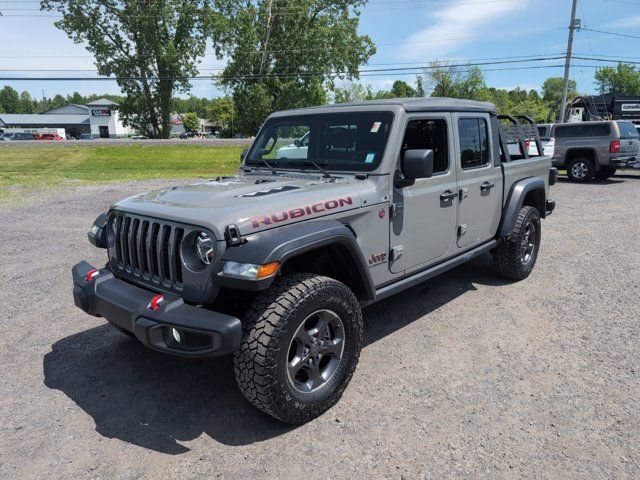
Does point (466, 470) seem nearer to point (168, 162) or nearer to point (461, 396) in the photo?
point (461, 396)

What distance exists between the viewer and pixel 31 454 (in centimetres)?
275

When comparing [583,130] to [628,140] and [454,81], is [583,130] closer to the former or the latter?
[628,140]

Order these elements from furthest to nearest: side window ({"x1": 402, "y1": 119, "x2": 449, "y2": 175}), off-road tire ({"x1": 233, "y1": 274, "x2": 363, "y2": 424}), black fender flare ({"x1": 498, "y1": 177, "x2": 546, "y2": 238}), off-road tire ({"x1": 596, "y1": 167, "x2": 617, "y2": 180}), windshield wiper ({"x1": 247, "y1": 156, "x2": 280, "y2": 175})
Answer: off-road tire ({"x1": 596, "y1": 167, "x2": 617, "y2": 180}) → black fender flare ({"x1": 498, "y1": 177, "x2": 546, "y2": 238}) → windshield wiper ({"x1": 247, "y1": 156, "x2": 280, "y2": 175}) → side window ({"x1": 402, "y1": 119, "x2": 449, "y2": 175}) → off-road tire ({"x1": 233, "y1": 274, "x2": 363, "y2": 424})

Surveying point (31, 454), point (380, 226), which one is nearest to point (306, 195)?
point (380, 226)

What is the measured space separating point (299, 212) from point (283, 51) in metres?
43.2

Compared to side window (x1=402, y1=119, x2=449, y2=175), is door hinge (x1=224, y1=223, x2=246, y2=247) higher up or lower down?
lower down

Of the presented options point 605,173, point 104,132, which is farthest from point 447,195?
point 104,132

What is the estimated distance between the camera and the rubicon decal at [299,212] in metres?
2.83

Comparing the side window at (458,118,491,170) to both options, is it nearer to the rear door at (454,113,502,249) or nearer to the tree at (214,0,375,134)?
the rear door at (454,113,502,249)

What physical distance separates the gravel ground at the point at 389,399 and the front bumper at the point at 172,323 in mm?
624

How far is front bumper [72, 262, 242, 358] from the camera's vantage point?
8.46 ft

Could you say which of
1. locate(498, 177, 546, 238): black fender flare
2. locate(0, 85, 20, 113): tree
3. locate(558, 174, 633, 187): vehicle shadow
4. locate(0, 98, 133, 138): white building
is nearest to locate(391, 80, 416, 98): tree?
locate(0, 98, 133, 138): white building

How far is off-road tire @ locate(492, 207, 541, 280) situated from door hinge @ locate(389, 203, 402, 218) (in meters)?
2.13

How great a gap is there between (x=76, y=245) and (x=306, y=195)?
5488 mm
